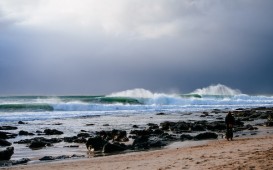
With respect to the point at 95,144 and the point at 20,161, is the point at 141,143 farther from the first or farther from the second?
the point at 20,161

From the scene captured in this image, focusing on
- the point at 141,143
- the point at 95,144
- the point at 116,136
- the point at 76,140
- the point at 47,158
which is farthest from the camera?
the point at 116,136

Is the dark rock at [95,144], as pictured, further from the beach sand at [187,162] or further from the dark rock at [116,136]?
the dark rock at [116,136]

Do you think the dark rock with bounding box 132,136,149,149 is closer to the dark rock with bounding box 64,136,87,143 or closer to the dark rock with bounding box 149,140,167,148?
the dark rock with bounding box 149,140,167,148

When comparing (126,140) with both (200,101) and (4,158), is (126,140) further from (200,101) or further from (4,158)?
(200,101)

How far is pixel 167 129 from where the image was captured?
1118 inches

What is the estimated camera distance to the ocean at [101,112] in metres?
30.7

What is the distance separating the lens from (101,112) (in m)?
60.1

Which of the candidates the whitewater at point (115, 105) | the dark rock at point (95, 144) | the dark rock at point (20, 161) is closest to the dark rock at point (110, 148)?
the dark rock at point (95, 144)

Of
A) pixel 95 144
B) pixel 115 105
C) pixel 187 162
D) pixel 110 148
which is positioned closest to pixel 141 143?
pixel 110 148

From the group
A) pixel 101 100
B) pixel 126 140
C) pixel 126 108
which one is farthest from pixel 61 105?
pixel 126 140

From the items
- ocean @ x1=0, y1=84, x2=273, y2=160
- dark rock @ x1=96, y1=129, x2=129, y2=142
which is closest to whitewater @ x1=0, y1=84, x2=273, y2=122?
ocean @ x1=0, y1=84, x2=273, y2=160

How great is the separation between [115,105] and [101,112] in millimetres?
14570

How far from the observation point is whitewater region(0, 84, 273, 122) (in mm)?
54459

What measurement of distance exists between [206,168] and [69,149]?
9.91m
